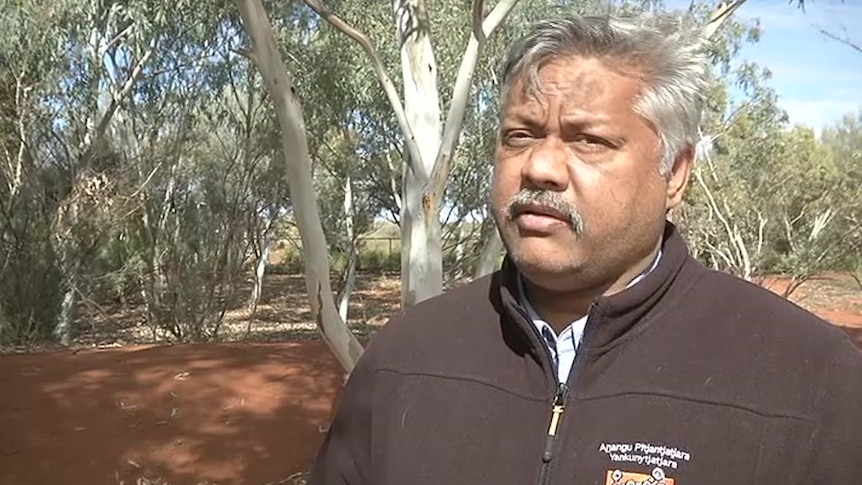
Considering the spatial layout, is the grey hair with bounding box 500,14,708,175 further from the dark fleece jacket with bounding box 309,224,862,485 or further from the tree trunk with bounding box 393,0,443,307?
the tree trunk with bounding box 393,0,443,307

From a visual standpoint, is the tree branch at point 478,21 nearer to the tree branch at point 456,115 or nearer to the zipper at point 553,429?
the tree branch at point 456,115

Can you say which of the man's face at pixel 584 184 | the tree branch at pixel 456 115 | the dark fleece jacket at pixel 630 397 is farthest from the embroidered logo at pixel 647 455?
the tree branch at pixel 456 115

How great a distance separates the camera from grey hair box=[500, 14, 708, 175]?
144 centimetres

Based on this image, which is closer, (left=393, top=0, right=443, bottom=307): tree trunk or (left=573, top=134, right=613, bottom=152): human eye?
(left=573, top=134, right=613, bottom=152): human eye

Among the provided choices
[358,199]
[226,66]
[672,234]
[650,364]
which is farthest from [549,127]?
[358,199]

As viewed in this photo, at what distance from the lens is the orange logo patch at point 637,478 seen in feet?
4.09

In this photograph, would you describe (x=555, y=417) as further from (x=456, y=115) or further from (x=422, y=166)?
(x=422, y=166)

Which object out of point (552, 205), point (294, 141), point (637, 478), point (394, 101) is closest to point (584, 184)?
point (552, 205)

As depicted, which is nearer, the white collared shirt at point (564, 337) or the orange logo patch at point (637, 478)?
the orange logo patch at point (637, 478)

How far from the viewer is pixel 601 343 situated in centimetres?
137

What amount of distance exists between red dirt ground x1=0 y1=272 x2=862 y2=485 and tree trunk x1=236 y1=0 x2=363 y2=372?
5.88 ft

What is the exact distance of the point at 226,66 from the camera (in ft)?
46.3

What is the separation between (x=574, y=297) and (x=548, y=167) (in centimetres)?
19

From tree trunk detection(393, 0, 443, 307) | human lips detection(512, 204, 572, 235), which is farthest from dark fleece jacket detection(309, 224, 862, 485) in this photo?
tree trunk detection(393, 0, 443, 307)
